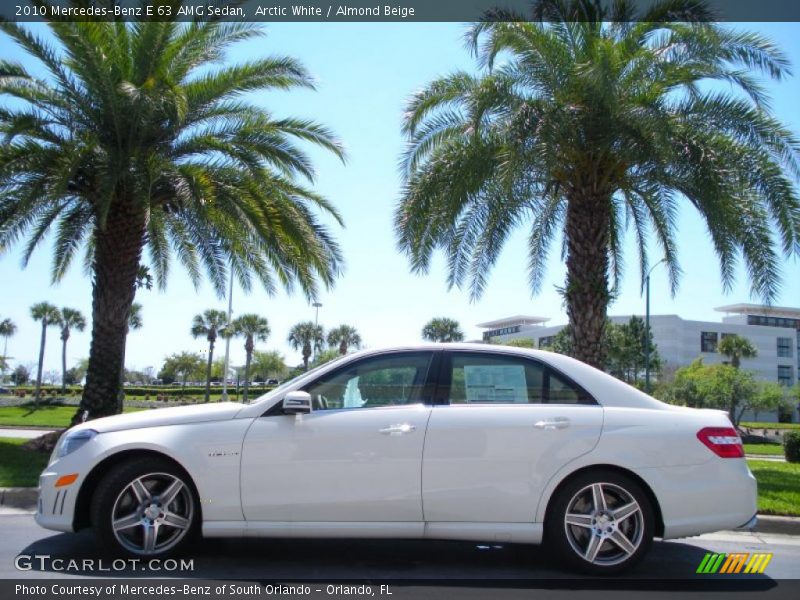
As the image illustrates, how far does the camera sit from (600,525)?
497 cm

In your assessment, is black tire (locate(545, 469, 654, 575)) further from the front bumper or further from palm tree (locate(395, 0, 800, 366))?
palm tree (locate(395, 0, 800, 366))

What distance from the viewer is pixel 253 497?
494 cm

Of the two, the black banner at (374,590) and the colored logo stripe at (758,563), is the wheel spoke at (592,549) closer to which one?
the black banner at (374,590)

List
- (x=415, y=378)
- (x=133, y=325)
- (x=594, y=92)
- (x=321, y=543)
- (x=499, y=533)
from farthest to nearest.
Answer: (x=133, y=325) < (x=594, y=92) < (x=321, y=543) < (x=415, y=378) < (x=499, y=533)

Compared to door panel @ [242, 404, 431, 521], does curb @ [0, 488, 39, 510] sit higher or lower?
lower

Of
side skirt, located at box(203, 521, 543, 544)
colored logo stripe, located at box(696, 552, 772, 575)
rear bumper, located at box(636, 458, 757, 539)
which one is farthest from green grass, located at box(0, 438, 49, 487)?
colored logo stripe, located at box(696, 552, 772, 575)

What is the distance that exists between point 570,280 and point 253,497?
8910mm

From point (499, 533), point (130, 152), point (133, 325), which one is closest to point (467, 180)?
point (130, 152)

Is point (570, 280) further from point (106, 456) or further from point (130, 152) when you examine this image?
point (106, 456)

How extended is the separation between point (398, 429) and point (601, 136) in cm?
818

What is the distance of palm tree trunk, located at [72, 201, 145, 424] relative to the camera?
1260 centimetres

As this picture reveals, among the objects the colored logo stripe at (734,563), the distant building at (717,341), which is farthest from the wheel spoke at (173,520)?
the distant building at (717,341)

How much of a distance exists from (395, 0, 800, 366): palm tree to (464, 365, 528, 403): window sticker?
5884mm

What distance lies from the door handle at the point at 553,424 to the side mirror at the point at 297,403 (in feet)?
5.28
